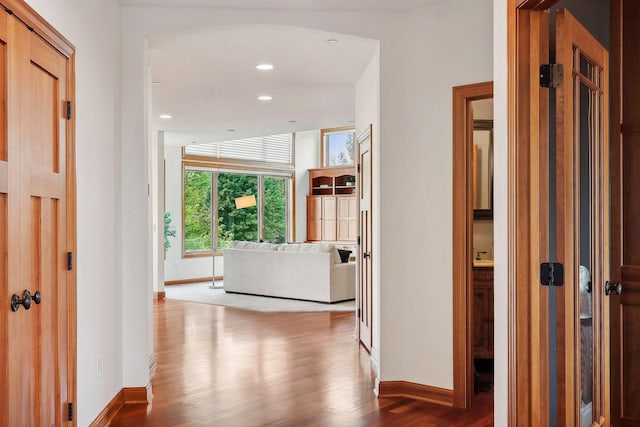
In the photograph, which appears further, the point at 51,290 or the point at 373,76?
the point at 373,76

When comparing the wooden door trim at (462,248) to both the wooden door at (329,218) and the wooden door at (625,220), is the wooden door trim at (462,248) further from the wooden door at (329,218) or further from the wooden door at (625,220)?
the wooden door at (329,218)

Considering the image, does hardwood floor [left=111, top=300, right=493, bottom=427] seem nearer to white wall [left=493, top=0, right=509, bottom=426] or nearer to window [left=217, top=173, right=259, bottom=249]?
white wall [left=493, top=0, right=509, bottom=426]

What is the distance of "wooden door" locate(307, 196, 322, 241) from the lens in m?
13.8

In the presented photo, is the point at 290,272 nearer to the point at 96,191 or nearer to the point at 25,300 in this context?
the point at 96,191

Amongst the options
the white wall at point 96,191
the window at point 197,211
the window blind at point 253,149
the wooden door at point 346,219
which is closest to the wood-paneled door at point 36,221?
the white wall at point 96,191

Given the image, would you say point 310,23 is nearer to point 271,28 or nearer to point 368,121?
point 271,28

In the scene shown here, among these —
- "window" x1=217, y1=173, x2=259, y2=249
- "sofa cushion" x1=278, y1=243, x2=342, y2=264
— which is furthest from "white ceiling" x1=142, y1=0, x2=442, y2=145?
"window" x1=217, y1=173, x2=259, y2=249

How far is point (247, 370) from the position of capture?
4.89 metres

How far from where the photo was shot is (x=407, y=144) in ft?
13.8

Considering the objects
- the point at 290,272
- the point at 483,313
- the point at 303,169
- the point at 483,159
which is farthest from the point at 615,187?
the point at 303,169

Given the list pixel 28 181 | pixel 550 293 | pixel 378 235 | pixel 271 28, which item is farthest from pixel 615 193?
pixel 28 181

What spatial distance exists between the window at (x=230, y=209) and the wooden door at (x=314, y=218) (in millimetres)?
552

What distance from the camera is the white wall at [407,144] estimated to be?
4.05 meters

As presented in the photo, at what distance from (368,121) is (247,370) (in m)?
2.39
